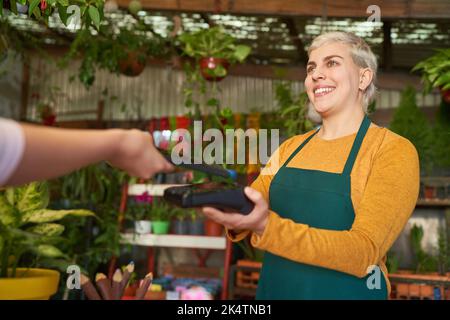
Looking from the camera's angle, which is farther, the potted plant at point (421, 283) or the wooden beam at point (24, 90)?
the wooden beam at point (24, 90)

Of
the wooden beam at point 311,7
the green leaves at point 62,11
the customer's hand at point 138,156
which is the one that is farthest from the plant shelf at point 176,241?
the customer's hand at point 138,156

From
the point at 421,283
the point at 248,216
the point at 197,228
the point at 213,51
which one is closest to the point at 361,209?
the point at 248,216

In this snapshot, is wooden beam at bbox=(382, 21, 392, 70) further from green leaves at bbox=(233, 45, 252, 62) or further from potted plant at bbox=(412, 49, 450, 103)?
potted plant at bbox=(412, 49, 450, 103)

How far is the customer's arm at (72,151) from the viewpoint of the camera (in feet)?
2.08

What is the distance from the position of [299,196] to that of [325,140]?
21 centimetres

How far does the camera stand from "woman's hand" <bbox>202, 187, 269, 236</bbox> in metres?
0.86

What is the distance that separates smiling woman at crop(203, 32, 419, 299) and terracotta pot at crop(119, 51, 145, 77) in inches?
109

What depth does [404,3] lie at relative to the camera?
3.08 metres

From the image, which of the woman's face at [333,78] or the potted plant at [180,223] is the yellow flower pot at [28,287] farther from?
the potted plant at [180,223]

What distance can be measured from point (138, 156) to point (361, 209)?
0.57 m

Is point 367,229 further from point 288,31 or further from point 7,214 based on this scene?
point 288,31

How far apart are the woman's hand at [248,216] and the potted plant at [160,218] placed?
10.3ft

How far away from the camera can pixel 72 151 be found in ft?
2.23
